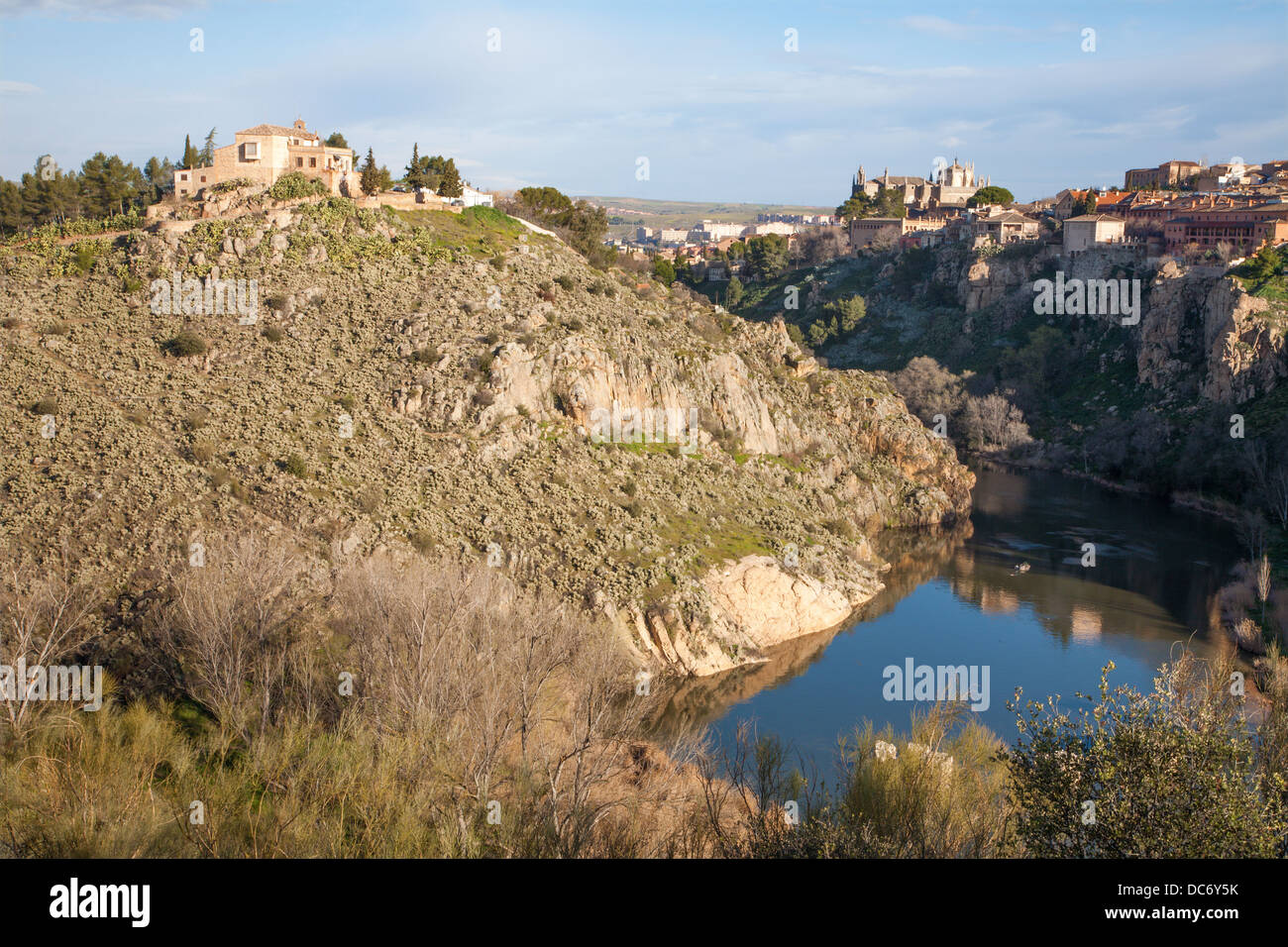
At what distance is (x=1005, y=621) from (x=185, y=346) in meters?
35.0

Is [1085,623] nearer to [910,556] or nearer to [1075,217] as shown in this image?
[910,556]

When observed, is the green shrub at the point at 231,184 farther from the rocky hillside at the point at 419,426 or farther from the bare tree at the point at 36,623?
the bare tree at the point at 36,623

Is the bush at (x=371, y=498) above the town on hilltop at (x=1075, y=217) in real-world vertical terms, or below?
below

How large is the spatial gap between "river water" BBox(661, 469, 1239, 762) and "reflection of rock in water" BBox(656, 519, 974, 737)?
0.24 ft

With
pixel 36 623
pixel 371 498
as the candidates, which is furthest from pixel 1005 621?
pixel 36 623

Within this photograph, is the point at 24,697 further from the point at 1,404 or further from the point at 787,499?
the point at 787,499

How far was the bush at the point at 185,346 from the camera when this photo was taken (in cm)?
4016

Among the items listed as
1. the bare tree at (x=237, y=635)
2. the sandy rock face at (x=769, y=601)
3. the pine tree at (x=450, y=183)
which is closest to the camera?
the bare tree at (x=237, y=635)

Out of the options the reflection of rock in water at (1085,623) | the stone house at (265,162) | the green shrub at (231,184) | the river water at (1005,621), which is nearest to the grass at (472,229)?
the stone house at (265,162)

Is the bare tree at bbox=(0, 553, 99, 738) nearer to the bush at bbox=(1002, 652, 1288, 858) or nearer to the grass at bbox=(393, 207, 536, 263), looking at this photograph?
the bush at bbox=(1002, 652, 1288, 858)

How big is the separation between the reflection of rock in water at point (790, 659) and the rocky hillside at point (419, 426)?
0.81 metres

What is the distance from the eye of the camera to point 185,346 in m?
40.1

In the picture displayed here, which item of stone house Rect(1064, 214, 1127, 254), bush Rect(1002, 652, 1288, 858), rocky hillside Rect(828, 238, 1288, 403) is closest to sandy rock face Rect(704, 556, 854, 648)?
bush Rect(1002, 652, 1288, 858)
